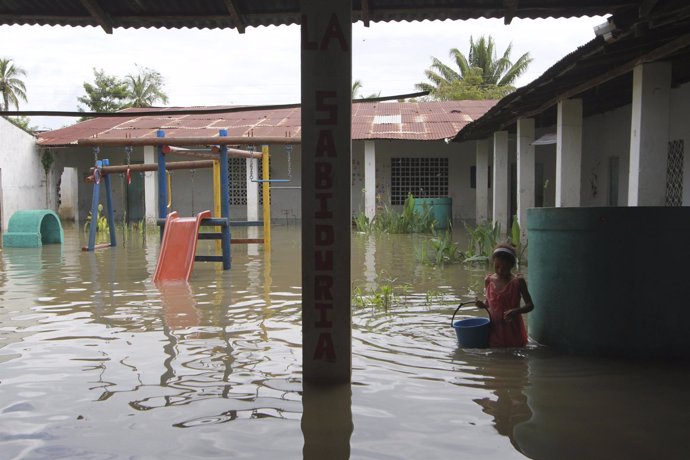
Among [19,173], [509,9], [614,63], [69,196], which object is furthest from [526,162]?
[69,196]

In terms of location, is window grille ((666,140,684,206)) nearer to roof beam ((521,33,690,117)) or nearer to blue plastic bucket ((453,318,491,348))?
roof beam ((521,33,690,117))

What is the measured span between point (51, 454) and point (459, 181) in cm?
1981

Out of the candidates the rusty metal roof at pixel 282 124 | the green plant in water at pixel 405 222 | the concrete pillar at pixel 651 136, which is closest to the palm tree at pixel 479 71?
the rusty metal roof at pixel 282 124

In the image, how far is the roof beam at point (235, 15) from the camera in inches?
191

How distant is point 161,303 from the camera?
6.55 m

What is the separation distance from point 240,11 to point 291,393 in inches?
123

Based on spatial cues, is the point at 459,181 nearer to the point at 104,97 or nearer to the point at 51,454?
the point at 51,454

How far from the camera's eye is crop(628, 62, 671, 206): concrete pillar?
22.5 ft

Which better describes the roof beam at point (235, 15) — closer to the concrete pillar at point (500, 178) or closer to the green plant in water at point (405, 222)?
the concrete pillar at point (500, 178)

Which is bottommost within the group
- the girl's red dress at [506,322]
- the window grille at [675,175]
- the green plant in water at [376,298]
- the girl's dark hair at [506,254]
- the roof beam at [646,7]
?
the green plant in water at [376,298]

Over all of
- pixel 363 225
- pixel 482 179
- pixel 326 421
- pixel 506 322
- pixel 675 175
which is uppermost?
pixel 482 179

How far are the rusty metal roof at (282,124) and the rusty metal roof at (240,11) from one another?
1322 cm

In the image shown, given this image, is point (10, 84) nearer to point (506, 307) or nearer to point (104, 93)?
point (104, 93)

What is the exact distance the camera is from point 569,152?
383 inches
